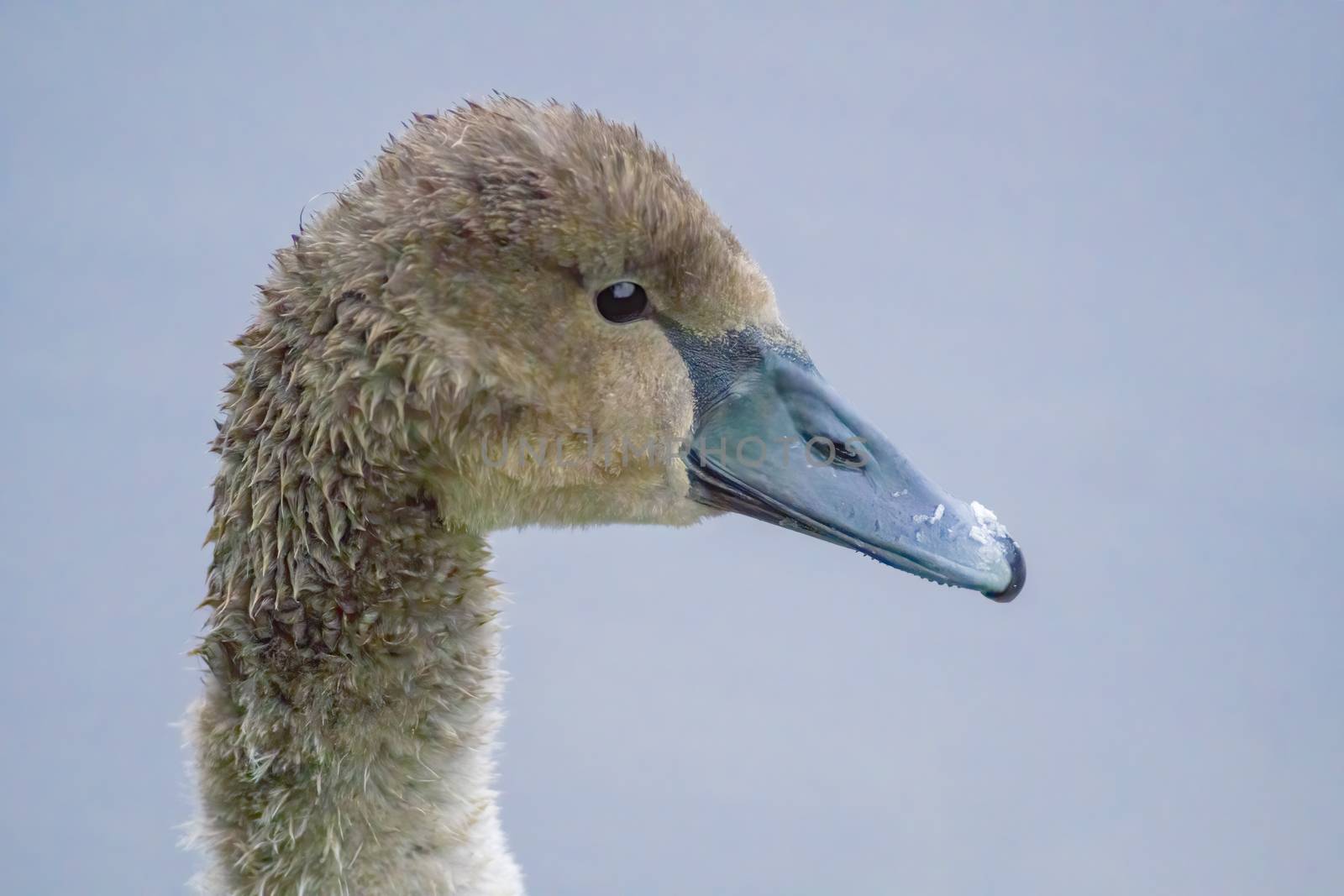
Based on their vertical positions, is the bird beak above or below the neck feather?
above

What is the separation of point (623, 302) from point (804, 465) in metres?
0.47

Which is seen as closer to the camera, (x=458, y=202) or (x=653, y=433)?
(x=458, y=202)

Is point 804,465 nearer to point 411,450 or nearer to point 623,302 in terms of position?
point 623,302

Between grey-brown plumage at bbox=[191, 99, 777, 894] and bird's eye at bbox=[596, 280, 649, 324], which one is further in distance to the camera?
bird's eye at bbox=[596, 280, 649, 324]

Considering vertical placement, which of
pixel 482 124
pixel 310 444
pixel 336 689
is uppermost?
pixel 482 124

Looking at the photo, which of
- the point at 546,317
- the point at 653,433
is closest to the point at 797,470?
the point at 653,433

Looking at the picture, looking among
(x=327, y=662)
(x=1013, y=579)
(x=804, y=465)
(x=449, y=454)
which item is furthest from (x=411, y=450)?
(x=1013, y=579)

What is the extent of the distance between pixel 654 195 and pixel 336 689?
3.62 feet

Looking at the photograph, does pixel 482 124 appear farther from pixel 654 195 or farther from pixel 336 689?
pixel 336 689

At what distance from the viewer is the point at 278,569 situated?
8.38ft

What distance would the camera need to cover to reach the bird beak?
2.63 meters

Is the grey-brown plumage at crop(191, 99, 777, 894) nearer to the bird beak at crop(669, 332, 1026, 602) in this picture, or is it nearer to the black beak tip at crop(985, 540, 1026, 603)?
the bird beak at crop(669, 332, 1026, 602)

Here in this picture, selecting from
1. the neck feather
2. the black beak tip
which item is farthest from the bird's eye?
the black beak tip

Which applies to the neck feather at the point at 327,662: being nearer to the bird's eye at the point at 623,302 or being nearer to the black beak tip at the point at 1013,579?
the bird's eye at the point at 623,302
